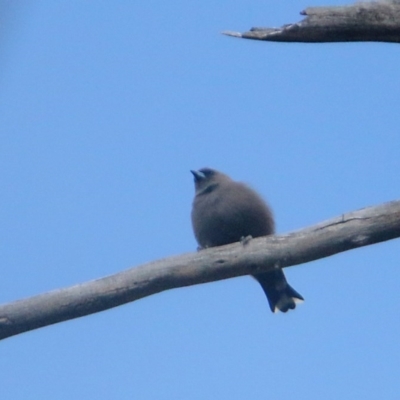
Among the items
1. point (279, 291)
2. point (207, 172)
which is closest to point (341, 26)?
point (279, 291)

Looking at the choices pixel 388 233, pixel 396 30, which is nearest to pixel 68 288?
pixel 388 233

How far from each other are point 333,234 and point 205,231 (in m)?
2.27

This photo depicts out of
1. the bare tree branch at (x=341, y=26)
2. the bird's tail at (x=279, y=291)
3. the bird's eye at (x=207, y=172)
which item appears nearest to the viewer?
the bare tree branch at (x=341, y=26)

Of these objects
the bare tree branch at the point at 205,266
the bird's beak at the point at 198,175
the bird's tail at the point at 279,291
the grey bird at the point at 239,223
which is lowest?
the bare tree branch at the point at 205,266

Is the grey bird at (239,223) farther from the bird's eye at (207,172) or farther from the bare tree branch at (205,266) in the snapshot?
the bare tree branch at (205,266)

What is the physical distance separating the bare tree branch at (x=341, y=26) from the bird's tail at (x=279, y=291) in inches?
89.4

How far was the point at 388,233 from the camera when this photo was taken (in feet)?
13.8

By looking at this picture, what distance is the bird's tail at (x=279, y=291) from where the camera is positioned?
599 cm

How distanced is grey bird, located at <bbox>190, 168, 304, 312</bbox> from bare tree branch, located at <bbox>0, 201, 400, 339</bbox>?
1585 mm

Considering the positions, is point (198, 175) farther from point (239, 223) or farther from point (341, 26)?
point (341, 26)

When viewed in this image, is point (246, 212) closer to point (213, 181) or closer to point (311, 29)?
point (213, 181)

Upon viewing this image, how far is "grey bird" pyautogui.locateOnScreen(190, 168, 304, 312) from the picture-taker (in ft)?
19.7

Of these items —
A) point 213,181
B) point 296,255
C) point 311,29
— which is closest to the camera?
point 311,29

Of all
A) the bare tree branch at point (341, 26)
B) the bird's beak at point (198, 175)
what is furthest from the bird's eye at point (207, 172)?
the bare tree branch at point (341, 26)
